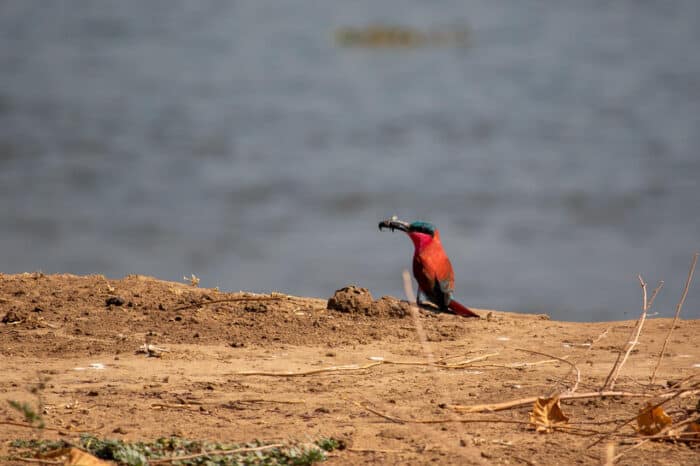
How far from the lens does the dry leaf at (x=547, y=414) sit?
4.04 metres

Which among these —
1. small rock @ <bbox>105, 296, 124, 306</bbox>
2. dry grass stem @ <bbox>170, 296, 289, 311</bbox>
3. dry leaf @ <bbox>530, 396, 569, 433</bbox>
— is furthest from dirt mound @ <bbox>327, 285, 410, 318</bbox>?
dry leaf @ <bbox>530, 396, 569, 433</bbox>

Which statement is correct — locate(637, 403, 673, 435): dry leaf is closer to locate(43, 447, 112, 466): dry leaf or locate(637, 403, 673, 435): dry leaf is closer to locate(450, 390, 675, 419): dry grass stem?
locate(450, 390, 675, 419): dry grass stem

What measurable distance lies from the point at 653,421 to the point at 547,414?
1.30 feet

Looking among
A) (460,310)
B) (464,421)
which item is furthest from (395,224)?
(464,421)

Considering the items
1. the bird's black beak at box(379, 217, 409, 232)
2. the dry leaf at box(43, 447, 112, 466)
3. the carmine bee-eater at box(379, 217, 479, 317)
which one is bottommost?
the dry leaf at box(43, 447, 112, 466)

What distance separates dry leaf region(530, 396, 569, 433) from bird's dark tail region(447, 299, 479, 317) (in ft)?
8.78

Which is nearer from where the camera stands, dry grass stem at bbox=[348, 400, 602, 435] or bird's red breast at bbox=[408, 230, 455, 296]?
dry grass stem at bbox=[348, 400, 602, 435]

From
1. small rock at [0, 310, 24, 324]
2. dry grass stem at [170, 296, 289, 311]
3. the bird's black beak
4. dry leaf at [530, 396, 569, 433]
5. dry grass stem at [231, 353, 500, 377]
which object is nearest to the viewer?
dry leaf at [530, 396, 569, 433]

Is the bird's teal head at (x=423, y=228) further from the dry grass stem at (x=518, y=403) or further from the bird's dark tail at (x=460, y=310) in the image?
the dry grass stem at (x=518, y=403)

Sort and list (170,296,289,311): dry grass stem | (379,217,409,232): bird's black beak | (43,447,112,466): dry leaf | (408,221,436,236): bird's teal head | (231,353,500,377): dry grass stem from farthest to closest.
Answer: (379,217,409,232): bird's black beak < (408,221,436,236): bird's teal head < (170,296,289,311): dry grass stem < (231,353,500,377): dry grass stem < (43,447,112,466): dry leaf

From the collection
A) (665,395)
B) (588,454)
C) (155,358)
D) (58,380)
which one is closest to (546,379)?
(665,395)

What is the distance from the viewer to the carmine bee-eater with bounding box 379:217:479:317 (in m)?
6.85

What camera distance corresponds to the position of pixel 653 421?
3961 millimetres

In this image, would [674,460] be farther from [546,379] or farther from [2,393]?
[2,393]
